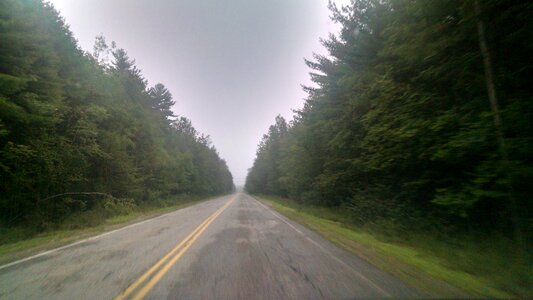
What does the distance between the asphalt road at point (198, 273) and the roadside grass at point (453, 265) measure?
501 millimetres

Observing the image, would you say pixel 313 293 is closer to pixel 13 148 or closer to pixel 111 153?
pixel 13 148

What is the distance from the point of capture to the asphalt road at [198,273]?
178 inches

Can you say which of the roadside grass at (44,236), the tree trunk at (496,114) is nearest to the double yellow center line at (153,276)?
the roadside grass at (44,236)

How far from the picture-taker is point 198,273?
18.4 feet

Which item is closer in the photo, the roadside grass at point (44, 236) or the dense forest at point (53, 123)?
the roadside grass at point (44, 236)

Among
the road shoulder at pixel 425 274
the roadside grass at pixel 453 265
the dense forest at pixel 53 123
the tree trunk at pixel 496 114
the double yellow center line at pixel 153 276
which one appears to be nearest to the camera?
the double yellow center line at pixel 153 276

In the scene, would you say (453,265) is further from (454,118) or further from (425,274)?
(454,118)

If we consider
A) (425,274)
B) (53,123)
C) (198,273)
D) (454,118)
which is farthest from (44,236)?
(454,118)

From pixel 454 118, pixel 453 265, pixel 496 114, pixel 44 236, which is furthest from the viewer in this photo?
pixel 44 236

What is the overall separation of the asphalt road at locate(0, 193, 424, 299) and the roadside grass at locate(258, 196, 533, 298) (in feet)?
1.64

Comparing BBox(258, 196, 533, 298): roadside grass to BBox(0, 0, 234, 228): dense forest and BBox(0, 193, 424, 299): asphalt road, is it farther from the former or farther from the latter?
BBox(0, 0, 234, 228): dense forest

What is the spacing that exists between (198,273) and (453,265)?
5502 mm

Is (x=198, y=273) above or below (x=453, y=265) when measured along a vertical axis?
below

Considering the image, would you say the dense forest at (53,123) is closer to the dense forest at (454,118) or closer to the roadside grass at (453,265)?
the roadside grass at (453,265)
